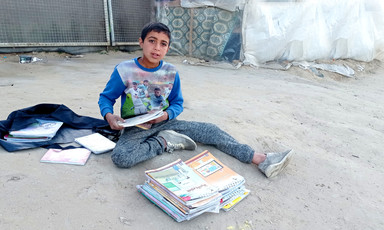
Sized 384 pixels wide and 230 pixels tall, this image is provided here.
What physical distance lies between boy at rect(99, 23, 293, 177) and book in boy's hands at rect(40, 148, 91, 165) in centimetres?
24

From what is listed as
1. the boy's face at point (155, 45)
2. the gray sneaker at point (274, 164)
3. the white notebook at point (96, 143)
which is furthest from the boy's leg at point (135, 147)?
the gray sneaker at point (274, 164)

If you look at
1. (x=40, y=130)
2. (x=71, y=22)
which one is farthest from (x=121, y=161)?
(x=71, y=22)

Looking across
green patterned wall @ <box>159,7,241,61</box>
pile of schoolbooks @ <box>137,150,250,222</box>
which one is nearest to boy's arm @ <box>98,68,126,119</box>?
pile of schoolbooks @ <box>137,150,250,222</box>

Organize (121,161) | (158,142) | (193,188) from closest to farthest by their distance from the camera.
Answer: (193,188), (121,161), (158,142)

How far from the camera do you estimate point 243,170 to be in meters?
2.07

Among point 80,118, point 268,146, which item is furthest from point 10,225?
point 268,146

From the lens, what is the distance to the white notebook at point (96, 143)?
2.03 metres

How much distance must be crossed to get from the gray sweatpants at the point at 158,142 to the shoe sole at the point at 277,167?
7.3 inches

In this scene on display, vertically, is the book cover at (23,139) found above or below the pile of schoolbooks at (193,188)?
above

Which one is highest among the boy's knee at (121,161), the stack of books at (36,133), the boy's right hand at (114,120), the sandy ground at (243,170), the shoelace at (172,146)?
the boy's right hand at (114,120)

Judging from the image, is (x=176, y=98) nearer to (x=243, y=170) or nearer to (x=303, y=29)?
(x=243, y=170)

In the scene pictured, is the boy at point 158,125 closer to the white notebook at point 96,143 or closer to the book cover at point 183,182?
the white notebook at point 96,143

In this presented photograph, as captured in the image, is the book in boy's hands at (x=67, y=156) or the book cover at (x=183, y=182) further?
the book in boy's hands at (x=67, y=156)

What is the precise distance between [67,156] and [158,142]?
26.0 inches
